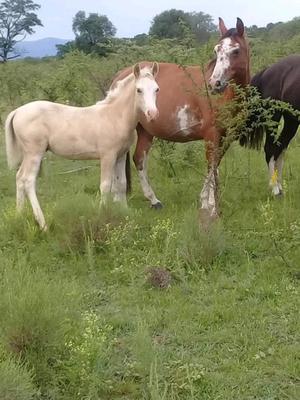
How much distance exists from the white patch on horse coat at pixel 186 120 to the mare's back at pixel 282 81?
4.30 ft

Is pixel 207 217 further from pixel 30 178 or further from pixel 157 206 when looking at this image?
pixel 30 178

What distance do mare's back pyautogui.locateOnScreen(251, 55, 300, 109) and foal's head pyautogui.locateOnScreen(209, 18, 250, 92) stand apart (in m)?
0.94

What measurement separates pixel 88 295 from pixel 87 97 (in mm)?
7388

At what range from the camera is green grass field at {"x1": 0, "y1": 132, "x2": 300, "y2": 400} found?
10.1ft

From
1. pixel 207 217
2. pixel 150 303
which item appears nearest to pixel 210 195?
pixel 207 217

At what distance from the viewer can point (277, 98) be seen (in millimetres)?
7102

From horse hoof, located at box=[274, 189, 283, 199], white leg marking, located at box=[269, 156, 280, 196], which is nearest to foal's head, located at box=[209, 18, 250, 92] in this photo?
white leg marking, located at box=[269, 156, 280, 196]

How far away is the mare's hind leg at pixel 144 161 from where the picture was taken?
694 centimetres

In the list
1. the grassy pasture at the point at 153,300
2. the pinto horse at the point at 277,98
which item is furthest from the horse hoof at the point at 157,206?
the pinto horse at the point at 277,98

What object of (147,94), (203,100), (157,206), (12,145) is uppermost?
(147,94)

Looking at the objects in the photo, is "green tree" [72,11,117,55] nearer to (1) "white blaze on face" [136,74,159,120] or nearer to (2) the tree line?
(2) the tree line

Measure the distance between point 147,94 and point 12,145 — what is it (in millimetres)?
1508

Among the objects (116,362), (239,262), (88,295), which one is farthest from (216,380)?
(239,262)

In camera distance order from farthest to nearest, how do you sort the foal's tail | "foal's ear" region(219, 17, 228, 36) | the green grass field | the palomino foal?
1. "foal's ear" region(219, 17, 228, 36)
2. the foal's tail
3. the palomino foal
4. the green grass field
